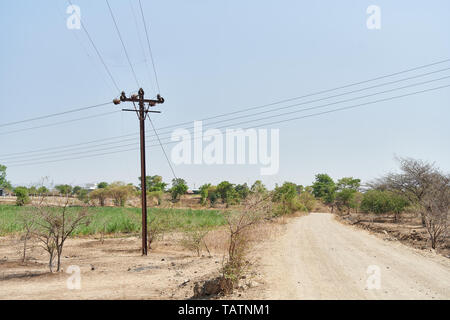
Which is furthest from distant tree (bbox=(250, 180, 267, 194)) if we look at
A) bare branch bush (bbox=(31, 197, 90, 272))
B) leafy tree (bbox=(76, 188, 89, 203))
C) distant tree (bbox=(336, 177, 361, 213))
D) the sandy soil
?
distant tree (bbox=(336, 177, 361, 213))

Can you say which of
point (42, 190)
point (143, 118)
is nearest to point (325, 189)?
point (143, 118)

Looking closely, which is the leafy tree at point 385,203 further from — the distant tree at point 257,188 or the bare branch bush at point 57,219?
the bare branch bush at point 57,219

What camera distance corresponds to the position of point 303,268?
11.5 m

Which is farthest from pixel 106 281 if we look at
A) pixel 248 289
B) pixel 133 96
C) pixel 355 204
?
pixel 355 204

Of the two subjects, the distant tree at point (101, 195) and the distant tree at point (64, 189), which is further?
the distant tree at point (101, 195)

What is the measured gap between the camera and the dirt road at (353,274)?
827 centimetres

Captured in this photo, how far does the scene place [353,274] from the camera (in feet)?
34.4

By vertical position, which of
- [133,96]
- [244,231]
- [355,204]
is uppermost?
[133,96]

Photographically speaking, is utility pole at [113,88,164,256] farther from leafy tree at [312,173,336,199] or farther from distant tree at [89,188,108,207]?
leafy tree at [312,173,336,199]

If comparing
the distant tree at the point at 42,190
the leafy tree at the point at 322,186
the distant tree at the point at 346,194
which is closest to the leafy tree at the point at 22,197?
the distant tree at the point at 42,190

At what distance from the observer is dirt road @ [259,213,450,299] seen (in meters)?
8.27

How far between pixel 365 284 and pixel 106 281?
337 inches

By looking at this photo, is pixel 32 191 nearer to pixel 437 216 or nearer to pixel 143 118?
pixel 143 118
